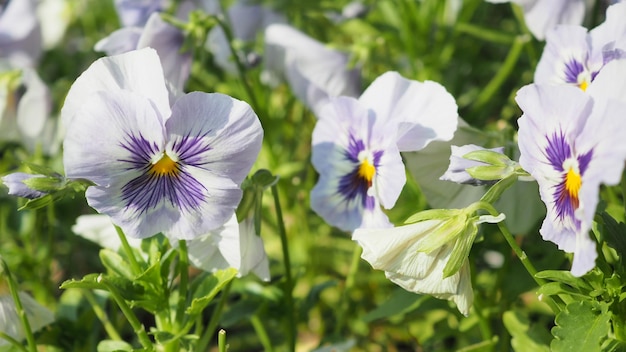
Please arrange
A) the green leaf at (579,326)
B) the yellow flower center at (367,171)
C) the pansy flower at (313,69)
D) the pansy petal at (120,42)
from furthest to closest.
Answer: the pansy flower at (313,69) → the pansy petal at (120,42) → the yellow flower center at (367,171) → the green leaf at (579,326)

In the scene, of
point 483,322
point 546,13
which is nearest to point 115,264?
point 483,322

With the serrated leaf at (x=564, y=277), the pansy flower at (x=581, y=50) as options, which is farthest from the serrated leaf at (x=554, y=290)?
the pansy flower at (x=581, y=50)

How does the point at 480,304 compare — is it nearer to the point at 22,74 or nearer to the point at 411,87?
the point at 411,87

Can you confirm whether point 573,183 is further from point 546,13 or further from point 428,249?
point 546,13

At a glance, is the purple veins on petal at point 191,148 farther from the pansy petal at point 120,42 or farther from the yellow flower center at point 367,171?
the pansy petal at point 120,42

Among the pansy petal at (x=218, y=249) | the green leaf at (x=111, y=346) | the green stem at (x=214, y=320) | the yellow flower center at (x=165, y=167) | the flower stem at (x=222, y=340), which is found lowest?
the green leaf at (x=111, y=346)

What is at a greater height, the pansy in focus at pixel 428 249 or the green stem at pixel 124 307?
the pansy in focus at pixel 428 249

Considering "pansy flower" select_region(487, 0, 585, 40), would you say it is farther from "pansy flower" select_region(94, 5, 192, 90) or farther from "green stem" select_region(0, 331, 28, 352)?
"green stem" select_region(0, 331, 28, 352)
